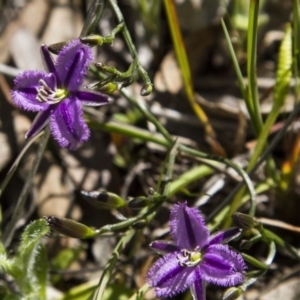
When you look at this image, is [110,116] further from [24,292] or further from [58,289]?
[24,292]

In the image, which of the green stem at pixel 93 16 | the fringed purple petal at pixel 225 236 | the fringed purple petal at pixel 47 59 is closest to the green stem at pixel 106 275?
the fringed purple petal at pixel 225 236

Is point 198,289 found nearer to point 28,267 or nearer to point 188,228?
point 188,228

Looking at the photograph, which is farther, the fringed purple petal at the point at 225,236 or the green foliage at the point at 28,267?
the green foliage at the point at 28,267

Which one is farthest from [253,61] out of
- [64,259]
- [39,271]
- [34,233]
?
[64,259]

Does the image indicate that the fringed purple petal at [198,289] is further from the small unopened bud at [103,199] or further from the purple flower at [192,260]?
the small unopened bud at [103,199]

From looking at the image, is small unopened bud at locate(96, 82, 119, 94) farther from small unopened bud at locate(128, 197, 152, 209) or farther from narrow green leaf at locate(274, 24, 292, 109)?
narrow green leaf at locate(274, 24, 292, 109)

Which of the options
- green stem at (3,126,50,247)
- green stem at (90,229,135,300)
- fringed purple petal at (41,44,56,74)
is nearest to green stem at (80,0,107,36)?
fringed purple petal at (41,44,56,74)
